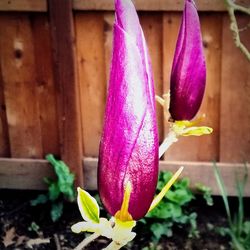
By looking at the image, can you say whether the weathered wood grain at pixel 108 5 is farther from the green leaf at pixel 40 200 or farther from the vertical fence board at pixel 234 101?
the green leaf at pixel 40 200

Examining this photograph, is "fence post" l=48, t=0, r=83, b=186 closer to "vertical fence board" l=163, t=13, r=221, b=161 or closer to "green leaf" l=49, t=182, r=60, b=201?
"green leaf" l=49, t=182, r=60, b=201

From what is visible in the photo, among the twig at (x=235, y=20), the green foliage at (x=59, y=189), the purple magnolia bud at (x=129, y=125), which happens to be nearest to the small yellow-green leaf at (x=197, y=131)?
the purple magnolia bud at (x=129, y=125)

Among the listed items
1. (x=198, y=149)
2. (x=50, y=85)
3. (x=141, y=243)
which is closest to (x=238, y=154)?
(x=198, y=149)

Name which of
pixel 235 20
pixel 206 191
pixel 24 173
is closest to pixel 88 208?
pixel 235 20

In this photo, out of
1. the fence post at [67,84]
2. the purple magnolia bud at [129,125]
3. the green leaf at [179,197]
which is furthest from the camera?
the green leaf at [179,197]

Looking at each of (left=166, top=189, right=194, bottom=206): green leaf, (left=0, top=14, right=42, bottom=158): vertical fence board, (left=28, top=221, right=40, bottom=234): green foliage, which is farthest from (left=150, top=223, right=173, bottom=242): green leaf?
(left=0, top=14, right=42, bottom=158): vertical fence board

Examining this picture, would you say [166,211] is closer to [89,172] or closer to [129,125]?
[89,172]
